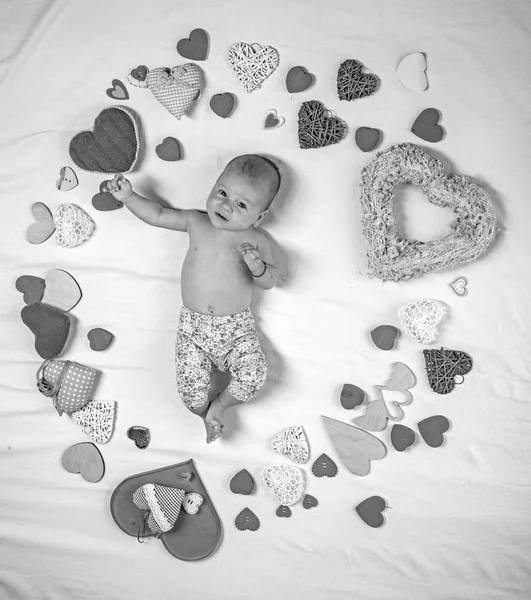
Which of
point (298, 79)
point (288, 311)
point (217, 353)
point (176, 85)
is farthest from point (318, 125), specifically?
point (217, 353)

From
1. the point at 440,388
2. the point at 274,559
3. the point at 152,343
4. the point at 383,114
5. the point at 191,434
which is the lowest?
the point at 274,559

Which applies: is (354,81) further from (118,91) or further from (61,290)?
(61,290)

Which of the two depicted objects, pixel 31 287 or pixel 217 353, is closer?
pixel 217 353

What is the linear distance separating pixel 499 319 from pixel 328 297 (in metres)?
0.38

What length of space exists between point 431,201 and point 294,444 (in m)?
0.63

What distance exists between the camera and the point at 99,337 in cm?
142

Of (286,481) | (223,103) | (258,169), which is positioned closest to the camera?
(258,169)

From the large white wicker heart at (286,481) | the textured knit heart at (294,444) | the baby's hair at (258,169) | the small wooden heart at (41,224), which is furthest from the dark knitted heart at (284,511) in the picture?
the small wooden heart at (41,224)

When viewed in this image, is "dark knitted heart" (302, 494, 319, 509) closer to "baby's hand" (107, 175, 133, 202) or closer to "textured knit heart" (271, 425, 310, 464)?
"textured knit heart" (271, 425, 310, 464)

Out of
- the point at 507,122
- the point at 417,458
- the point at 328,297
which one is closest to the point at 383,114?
the point at 507,122

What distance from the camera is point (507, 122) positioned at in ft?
4.16

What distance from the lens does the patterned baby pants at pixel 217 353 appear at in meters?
1.29

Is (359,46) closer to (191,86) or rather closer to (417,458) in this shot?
(191,86)

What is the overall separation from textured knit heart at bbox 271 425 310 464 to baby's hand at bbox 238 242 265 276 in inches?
16.3
